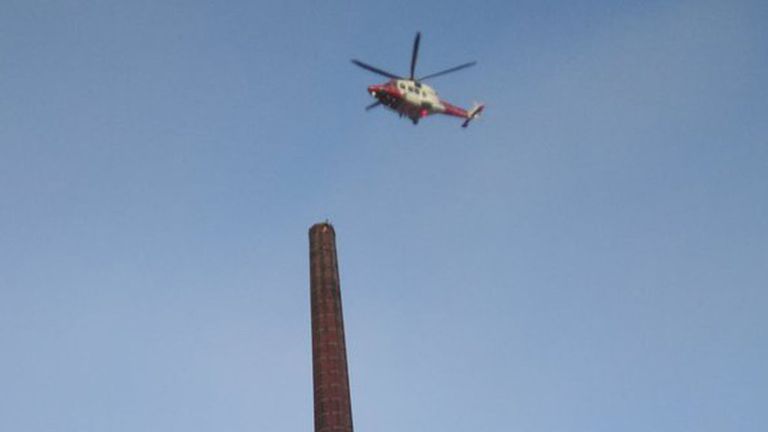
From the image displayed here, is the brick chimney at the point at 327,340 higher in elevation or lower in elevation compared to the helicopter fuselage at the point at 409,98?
lower

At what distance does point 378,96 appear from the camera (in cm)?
3450

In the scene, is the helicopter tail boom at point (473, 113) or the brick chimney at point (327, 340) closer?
the brick chimney at point (327, 340)

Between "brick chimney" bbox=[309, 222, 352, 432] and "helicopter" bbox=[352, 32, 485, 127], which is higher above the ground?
"helicopter" bbox=[352, 32, 485, 127]

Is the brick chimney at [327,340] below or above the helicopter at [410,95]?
below

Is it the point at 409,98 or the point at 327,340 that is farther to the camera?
the point at 409,98

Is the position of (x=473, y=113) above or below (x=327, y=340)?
above

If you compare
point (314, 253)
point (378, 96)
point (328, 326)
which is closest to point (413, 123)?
point (378, 96)

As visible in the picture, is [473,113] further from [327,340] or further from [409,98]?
[327,340]

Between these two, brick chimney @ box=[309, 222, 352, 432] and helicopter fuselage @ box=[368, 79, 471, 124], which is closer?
brick chimney @ box=[309, 222, 352, 432]

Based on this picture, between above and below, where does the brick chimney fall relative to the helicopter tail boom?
below

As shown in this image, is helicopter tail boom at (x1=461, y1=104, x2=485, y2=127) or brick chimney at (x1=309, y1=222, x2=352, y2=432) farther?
helicopter tail boom at (x1=461, y1=104, x2=485, y2=127)

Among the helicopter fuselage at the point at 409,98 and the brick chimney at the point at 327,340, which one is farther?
the helicopter fuselage at the point at 409,98

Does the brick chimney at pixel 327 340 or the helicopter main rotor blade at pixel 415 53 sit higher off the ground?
the helicopter main rotor blade at pixel 415 53

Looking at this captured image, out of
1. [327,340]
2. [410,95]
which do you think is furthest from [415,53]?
[327,340]
